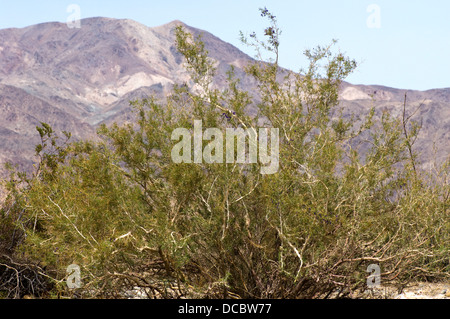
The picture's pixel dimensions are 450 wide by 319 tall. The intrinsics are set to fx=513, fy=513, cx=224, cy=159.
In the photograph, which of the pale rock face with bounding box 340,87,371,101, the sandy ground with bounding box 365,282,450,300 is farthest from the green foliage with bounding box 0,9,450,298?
the pale rock face with bounding box 340,87,371,101

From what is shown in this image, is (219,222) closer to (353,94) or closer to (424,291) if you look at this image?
(424,291)


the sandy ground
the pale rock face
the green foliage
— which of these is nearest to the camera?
the green foliage

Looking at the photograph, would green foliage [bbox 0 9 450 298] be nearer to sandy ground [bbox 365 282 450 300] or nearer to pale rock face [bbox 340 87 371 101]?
sandy ground [bbox 365 282 450 300]

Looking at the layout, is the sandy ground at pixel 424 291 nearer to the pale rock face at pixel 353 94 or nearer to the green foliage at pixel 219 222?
the green foliage at pixel 219 222

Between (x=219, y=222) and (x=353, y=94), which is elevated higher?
(x=353, y=94)

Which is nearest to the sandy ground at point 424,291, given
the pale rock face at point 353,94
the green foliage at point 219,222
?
the green foliage at point 219,222

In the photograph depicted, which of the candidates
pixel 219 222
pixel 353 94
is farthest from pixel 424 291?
pixel 353 94

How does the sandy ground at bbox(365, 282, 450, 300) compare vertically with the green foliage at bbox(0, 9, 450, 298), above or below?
below

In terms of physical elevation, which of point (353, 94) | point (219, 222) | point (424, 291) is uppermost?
point (353, 94)

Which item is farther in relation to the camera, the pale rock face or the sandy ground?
the pale rock face

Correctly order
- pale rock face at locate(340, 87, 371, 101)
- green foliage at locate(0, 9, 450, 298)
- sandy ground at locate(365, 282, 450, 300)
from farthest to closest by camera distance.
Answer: pale rock face at locate(340, 87, 371, 101)
sandy ground at locate(365, 282, 450, 300)
green foliage at locate(0, 9, 450, 298)

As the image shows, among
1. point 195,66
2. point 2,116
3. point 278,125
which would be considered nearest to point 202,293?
point 278,125

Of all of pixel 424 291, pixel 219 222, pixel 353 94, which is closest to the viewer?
pixel 219 222
